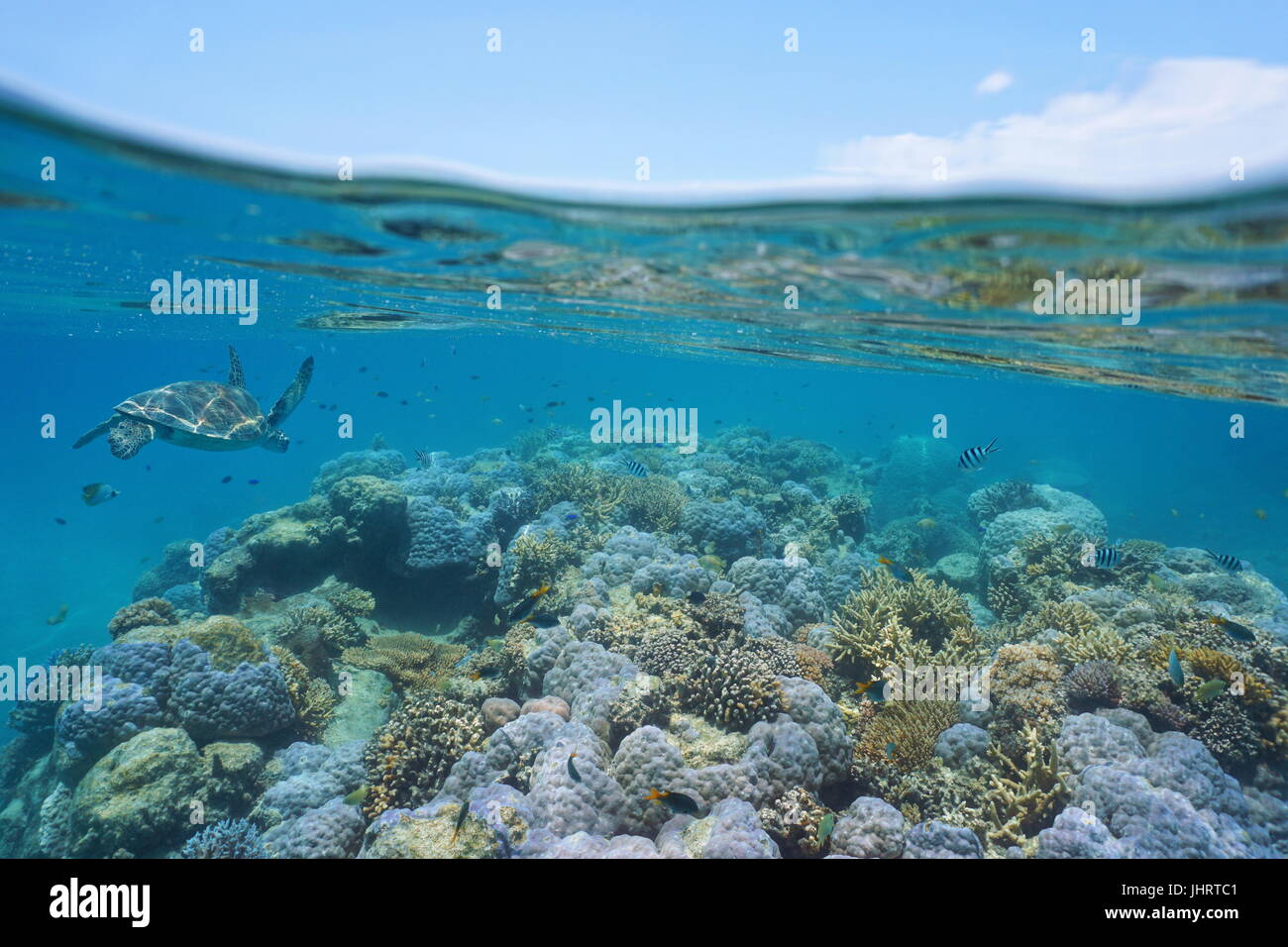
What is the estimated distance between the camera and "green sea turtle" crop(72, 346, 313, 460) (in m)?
11.4

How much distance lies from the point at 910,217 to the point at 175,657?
39.3 ft

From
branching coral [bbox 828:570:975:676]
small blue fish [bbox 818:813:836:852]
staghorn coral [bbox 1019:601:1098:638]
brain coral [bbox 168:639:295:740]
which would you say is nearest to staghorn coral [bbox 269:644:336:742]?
brain coral [bbox 168:639:295:740]

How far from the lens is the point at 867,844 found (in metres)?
5.62

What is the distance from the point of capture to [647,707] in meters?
7.21

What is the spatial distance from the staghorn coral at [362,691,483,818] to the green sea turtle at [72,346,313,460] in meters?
8.00

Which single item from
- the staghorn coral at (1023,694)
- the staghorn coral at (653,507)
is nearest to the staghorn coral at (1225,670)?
the staghorn coral at (1023,694)

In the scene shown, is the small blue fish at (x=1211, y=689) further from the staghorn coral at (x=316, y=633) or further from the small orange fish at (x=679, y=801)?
the staghorn coral at (x=316, y=633)

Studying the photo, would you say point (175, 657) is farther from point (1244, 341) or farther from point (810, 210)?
point (1244, 341)

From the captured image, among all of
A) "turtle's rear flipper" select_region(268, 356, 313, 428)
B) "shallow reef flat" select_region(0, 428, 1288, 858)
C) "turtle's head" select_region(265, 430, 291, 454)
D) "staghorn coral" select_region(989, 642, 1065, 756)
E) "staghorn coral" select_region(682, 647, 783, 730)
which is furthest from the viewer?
"turtle's head" select_region(265, 430, 291, 454)

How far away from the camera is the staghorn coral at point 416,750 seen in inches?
272

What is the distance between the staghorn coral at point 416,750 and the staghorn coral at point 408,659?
2.18m

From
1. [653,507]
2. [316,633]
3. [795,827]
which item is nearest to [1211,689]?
[795,827]

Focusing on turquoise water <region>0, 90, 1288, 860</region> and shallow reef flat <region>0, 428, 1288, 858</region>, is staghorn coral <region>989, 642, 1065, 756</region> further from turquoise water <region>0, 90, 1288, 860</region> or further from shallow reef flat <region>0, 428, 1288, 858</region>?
turquoise water <region>0, 90, 1288, 860</region>

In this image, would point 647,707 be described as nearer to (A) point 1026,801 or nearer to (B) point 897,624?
(A) point 1026,801
